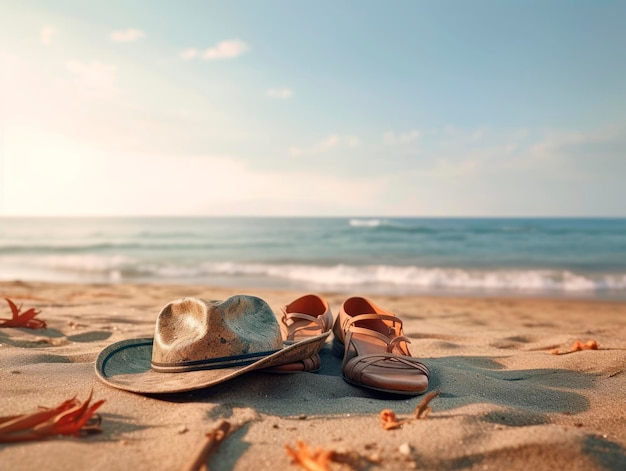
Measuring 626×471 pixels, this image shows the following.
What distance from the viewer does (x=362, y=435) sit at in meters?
1.82

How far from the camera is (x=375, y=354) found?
2.54 metres

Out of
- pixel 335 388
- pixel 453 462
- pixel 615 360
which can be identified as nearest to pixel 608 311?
pixel 615 360

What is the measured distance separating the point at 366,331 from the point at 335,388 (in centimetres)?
45

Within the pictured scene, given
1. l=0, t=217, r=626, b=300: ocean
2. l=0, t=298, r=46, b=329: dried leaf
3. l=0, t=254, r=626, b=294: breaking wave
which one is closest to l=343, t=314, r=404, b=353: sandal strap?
l=0, t=298, r=46, b=329: dried leaf

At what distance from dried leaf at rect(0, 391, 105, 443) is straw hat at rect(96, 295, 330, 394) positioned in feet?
1.10

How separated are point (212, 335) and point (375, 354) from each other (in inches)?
35.6

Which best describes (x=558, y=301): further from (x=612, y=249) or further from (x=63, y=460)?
(x=612, y=249)

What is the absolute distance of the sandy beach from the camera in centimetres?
163

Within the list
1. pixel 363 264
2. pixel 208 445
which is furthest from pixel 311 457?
pixel 363 264

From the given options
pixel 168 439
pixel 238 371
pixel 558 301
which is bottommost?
pixel 558 301

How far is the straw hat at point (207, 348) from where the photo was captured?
2.16 metres

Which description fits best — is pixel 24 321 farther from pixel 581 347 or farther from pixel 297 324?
pixel 581 347

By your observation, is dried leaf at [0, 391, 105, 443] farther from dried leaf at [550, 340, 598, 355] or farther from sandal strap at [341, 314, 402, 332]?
dried leaf at [550, 340, 598, 355]

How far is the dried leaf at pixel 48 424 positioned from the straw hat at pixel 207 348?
337mm
